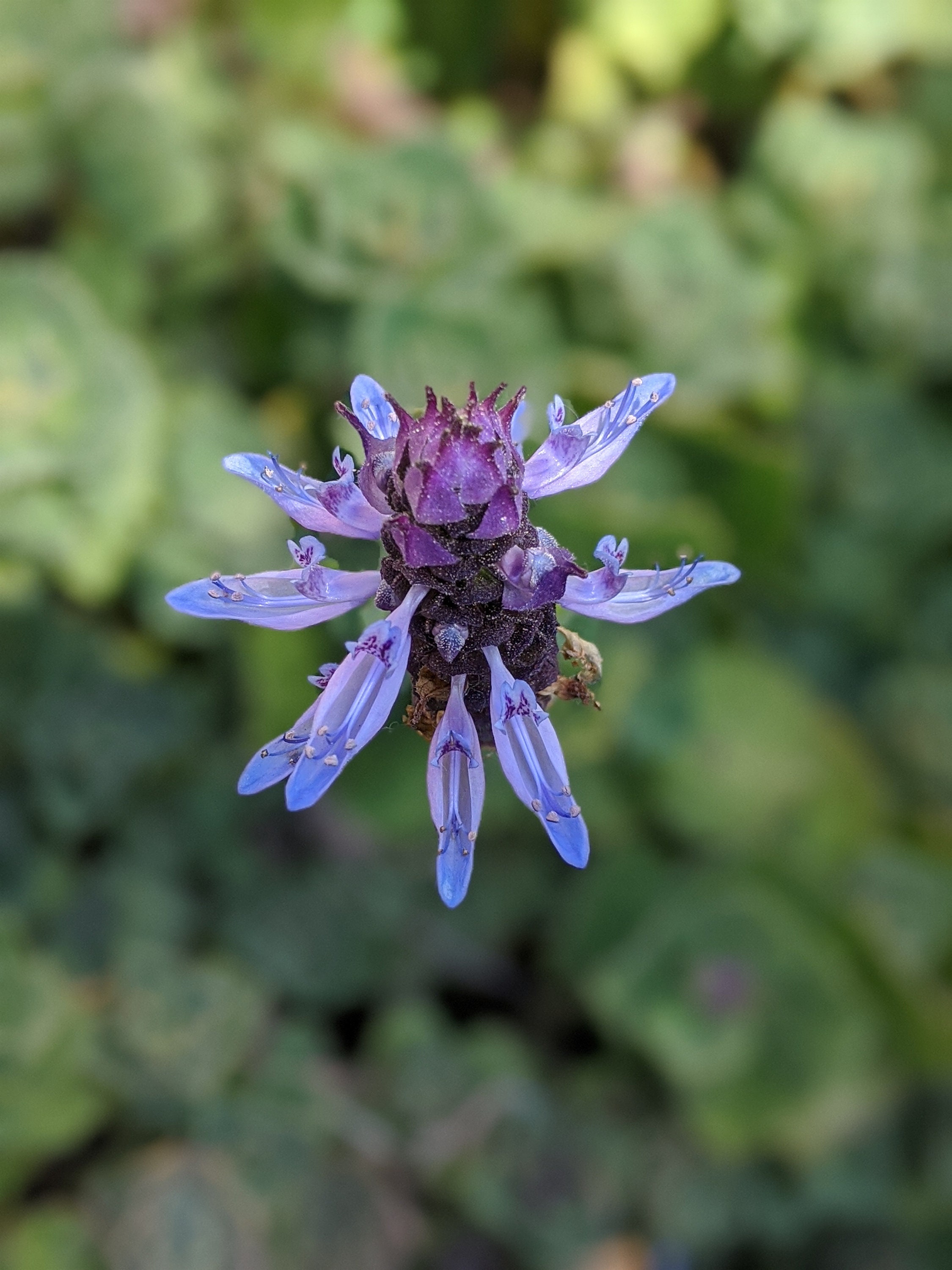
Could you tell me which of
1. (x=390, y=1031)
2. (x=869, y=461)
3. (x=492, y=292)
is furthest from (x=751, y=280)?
(x=390, y=1031)

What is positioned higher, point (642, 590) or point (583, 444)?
point (583, 444)

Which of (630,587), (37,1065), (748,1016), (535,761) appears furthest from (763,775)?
(37,1065)

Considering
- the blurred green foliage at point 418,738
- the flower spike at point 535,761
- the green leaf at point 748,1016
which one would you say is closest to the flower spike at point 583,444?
the flower spike at point 535,761

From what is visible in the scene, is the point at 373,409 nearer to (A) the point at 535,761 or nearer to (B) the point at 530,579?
(B) the point at 530,579

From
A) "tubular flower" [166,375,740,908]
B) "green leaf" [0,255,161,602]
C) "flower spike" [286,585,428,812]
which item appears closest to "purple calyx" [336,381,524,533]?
"tubular flower" [166,375,740,908]

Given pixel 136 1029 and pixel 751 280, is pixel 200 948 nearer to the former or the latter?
pixel 136 1029

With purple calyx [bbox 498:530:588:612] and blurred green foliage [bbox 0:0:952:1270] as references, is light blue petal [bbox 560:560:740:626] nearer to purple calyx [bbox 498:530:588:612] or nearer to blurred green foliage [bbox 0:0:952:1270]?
purple calyx [bbox 498:530:588:612]

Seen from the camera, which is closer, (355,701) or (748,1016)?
(355,701)
